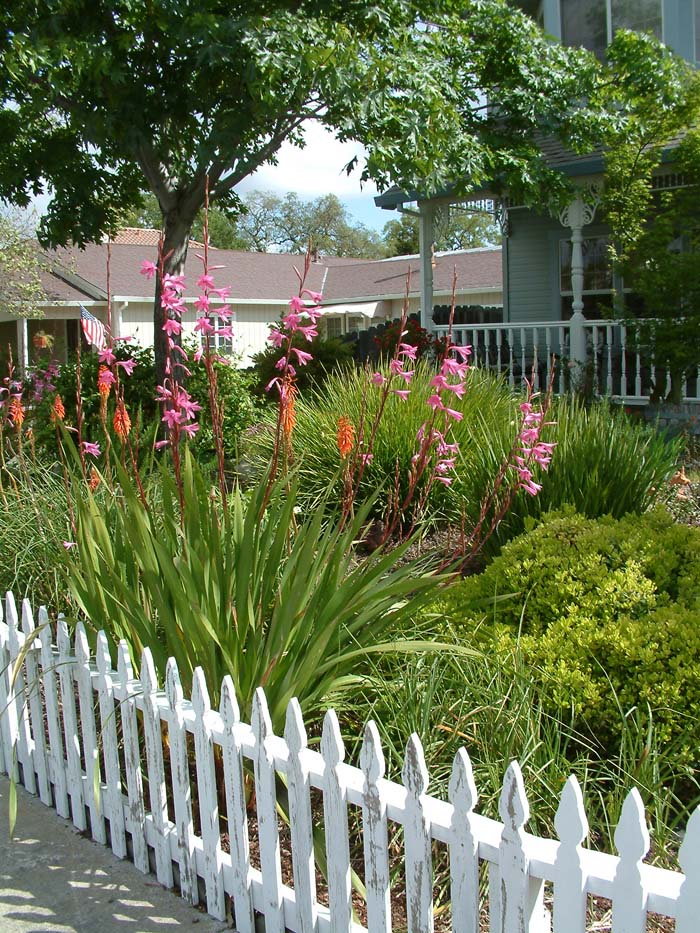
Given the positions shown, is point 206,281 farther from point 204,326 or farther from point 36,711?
point 36,711

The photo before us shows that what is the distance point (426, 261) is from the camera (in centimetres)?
1634

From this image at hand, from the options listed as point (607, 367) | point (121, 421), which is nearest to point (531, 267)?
point (607, 367)

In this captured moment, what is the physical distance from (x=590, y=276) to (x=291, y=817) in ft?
50.0

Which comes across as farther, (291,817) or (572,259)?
(572,259)

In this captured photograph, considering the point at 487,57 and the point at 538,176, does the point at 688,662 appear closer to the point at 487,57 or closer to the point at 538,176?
the point at 538,176

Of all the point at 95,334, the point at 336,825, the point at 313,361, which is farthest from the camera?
the point at 313,361

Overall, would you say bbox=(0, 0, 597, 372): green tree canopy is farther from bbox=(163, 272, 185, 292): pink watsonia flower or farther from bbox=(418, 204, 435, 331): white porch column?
bbox=(163, 272, 185, 292): pink watsonia flower

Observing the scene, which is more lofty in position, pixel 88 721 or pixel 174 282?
pixel 174 282

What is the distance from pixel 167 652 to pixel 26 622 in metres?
0.67

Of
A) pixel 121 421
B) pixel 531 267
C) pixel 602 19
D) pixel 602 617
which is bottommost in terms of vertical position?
pixel 602 617

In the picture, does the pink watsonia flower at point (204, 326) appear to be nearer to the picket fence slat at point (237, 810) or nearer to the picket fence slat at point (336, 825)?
the picket fence slat at point (237, 810)

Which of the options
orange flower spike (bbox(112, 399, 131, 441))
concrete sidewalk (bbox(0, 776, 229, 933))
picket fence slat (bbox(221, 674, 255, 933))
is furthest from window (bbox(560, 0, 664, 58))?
concrete sidewalk (bbox(0, 776, 229, 933))

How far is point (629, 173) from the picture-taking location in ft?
40.9

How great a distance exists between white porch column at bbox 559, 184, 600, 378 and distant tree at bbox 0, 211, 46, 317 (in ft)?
51.0
